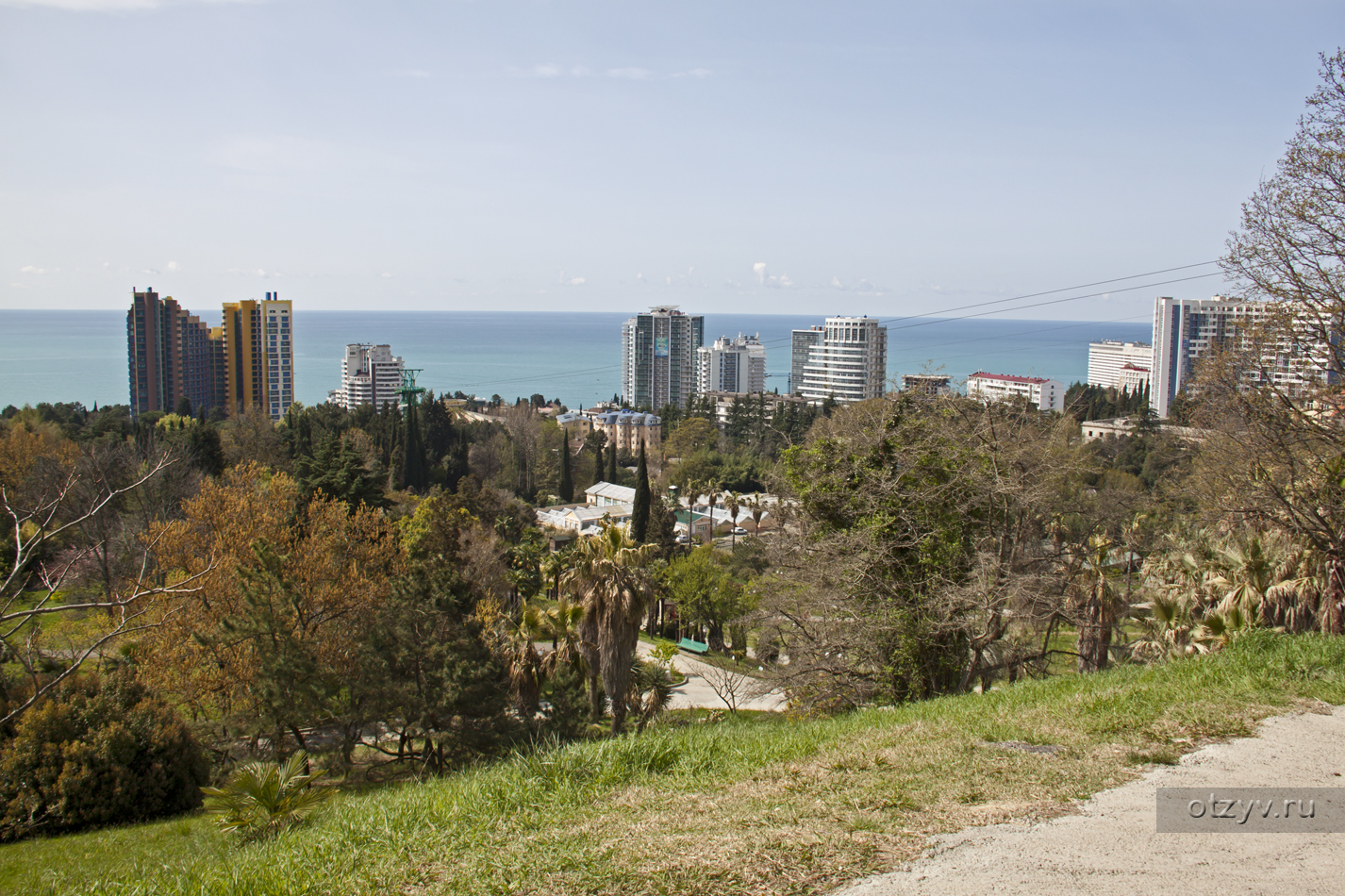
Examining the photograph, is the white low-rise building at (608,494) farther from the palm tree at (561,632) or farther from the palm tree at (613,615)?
the palm tree at (613,615)

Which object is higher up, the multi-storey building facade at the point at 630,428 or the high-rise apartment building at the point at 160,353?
the high-rise apartment building at the point at 160,353

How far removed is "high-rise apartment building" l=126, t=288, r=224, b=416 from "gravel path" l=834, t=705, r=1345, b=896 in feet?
282

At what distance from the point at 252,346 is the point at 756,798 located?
9335 centimetres

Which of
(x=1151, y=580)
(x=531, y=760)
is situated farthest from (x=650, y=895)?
(x=1151, y=580)

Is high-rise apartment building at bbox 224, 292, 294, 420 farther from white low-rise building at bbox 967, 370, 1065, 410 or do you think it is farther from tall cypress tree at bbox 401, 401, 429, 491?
white low-rise building at bbox 967, 370, 1065, 410

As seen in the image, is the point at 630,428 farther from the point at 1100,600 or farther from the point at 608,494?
the point at 1100,600

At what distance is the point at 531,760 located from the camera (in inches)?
240

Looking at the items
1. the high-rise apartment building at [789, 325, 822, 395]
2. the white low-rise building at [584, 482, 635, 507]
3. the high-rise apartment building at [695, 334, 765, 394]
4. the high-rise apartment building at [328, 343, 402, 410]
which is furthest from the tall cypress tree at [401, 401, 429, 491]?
the high-rise apartment building at [789, 325, 822, 395]

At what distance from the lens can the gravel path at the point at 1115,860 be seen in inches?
144

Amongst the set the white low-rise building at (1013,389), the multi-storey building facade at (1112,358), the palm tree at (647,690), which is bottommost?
the palm tree at (647,690)

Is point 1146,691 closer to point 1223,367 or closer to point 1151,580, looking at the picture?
point 1223,367

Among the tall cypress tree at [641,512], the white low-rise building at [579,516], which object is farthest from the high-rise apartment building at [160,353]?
the tall cypress tree at [641,512]

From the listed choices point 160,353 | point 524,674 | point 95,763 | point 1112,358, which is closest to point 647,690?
point 524,674

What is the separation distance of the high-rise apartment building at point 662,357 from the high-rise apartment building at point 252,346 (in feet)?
189
